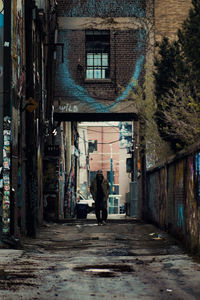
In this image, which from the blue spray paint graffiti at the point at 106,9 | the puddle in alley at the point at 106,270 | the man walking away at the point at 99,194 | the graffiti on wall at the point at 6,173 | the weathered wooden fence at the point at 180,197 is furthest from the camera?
the blue spray paint graffiti at the point at 106,9

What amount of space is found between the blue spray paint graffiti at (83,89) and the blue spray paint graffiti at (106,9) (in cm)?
83

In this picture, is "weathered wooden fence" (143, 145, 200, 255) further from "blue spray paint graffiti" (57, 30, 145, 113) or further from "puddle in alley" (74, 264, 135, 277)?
"blue spray paint graffiti" (57, 30, 145, 113)

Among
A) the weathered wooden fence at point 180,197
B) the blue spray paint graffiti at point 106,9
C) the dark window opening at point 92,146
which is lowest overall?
Result: the weathered wooden fence at point 180,197

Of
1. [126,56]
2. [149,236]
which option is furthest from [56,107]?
[149,236]

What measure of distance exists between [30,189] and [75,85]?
1007 centimetres

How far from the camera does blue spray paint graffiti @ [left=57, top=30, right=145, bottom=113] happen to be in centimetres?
2416

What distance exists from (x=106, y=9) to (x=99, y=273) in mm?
17840

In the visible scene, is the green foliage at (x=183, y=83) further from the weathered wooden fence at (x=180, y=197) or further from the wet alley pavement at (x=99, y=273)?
the wet alley pavement at (x=99, y=273)

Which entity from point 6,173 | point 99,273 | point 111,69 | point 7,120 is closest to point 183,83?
point 7,120

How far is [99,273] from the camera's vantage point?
825 cm

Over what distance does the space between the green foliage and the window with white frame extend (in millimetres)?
4785

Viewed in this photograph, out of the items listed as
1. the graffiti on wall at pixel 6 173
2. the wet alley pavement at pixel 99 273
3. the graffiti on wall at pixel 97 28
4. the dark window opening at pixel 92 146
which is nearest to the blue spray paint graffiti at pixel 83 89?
the graffiti on wall at pixel 97 28

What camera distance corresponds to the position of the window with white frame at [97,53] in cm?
2450

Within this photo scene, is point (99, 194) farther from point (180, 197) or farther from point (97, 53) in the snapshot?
point (97, 53)
